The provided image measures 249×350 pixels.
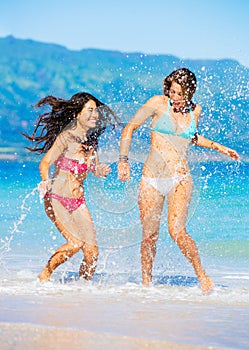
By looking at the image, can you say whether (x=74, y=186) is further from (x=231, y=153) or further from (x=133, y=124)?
(x=231, y=153)

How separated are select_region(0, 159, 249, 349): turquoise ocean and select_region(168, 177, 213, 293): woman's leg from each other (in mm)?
142

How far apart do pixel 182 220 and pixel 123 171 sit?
538 mm

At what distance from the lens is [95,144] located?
6.14m

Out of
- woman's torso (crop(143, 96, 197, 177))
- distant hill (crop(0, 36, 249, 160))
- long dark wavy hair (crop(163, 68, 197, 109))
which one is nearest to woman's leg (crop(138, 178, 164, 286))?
woman's torso (crop(143, 96, 197, 177))

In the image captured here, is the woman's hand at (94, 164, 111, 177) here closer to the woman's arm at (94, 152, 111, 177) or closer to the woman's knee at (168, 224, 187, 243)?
the woman's arm at (94, 152, 111, 177)

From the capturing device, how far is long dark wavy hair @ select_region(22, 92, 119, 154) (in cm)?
613

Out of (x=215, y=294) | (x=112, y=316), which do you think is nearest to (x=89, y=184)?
(x=215, y=294)

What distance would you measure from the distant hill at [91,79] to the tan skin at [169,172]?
31.6 meters

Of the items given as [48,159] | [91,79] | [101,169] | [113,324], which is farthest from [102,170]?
[91,79]

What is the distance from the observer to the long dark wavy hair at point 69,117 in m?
6.13

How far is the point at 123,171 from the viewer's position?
564 centimetres

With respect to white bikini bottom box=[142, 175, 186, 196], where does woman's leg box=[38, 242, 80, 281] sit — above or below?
below

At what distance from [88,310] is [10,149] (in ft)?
105

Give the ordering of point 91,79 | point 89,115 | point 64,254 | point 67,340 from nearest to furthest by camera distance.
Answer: point 67,340
point 64,254
point 89,115
point 91,79
